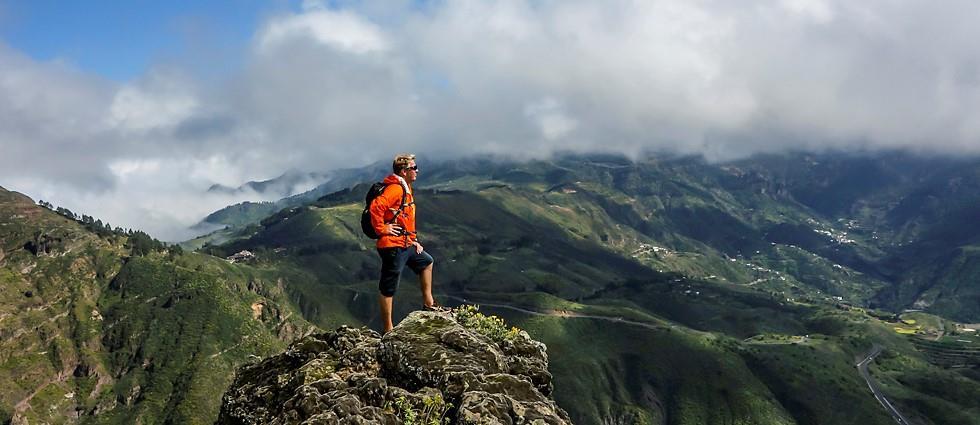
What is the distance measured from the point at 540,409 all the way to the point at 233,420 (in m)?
10.2

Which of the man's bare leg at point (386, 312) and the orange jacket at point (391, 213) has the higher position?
the orange jacket at point (391, 213)

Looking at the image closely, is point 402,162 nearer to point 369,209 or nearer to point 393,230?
point 369,209

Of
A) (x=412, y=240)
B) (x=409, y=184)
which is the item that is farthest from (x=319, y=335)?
(x=409, y=184)

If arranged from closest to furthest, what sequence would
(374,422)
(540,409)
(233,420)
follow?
(374,422)
(540,409)
(233,420)

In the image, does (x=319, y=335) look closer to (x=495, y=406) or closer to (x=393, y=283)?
(x=393, y=283)

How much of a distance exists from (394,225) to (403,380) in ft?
19.9

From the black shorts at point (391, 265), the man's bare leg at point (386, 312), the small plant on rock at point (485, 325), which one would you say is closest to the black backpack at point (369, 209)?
the black shorts at point (391, 265)

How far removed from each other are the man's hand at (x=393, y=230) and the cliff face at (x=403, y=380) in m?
3.32

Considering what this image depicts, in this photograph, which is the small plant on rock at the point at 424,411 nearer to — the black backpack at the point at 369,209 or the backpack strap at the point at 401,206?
the black backpack at the point at 369,209

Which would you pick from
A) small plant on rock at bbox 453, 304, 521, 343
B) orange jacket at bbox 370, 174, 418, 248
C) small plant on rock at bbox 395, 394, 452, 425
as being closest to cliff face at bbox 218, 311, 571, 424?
small plant on rock at bbox 395, 394, 452, 425

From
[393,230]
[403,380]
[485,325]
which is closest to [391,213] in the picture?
[393,230]

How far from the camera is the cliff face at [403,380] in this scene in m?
18.2

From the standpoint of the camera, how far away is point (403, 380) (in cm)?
2048

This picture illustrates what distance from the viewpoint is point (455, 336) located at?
2200 cm
